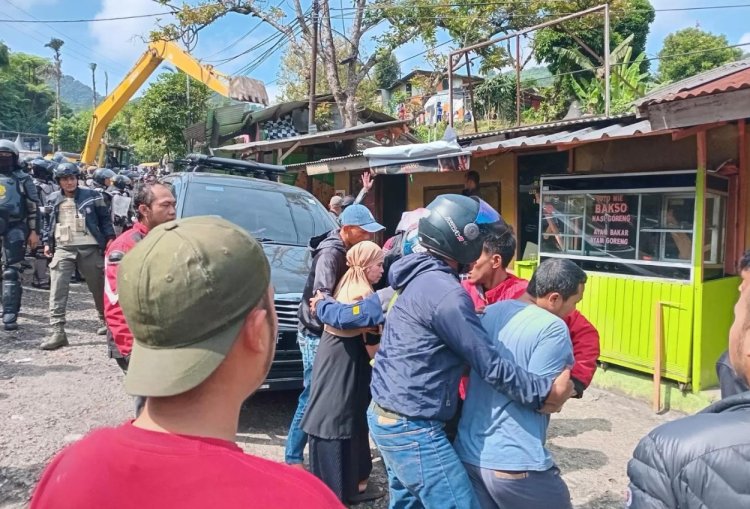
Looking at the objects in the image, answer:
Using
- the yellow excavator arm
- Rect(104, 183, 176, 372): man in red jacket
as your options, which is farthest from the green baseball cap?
the yellow excavator arm

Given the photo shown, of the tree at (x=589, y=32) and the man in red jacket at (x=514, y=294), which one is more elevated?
the tree at (x=589, y=32)

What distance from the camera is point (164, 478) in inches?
34.0

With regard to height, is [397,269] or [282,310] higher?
[397,269]

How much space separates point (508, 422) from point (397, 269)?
73 cm

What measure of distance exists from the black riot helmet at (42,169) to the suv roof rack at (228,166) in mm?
4096

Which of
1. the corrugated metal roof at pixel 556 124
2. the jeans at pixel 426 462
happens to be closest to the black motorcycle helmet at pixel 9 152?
the corrugated metal roof at pixel 556 124

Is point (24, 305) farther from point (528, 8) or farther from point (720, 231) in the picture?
point (528, 8)

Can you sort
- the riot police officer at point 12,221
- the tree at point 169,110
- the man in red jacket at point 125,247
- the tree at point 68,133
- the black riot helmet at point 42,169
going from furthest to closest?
the tree at point 68,133, the tree at point 169,110, the black riot helmet at point 42,169, the riot police officer at point 12,221, the man in red jacket at point 125,247

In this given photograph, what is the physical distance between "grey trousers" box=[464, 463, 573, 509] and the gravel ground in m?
1.65

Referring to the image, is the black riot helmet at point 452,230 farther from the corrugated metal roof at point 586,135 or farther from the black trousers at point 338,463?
the corrugated metal roof at point 586,135

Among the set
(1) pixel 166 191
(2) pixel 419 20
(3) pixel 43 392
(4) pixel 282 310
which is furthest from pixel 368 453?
(2) pixel 419 20

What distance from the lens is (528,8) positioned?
729 inches

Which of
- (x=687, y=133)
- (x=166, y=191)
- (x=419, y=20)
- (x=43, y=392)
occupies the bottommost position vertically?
(x=43, y=392)

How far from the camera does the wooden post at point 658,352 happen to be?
5355 mm
